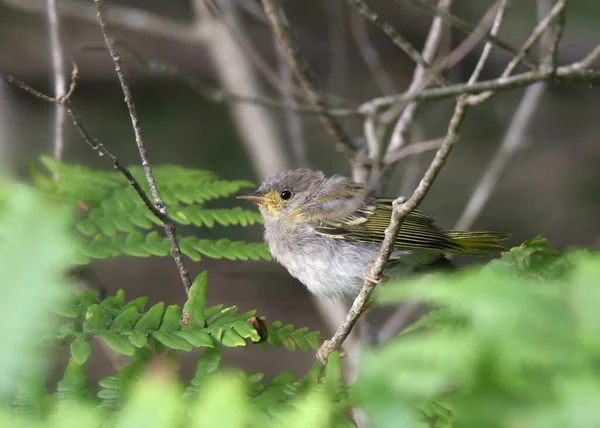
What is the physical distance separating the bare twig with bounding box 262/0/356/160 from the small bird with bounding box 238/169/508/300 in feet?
0.92

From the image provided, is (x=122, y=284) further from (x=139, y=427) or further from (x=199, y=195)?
(x=139, y=427)

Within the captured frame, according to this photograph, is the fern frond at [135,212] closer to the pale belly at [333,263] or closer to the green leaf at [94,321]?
the green leaf at [94,321]

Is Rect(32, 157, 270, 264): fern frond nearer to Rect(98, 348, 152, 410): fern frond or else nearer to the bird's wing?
Rect(98, 348, 152, 410): fern frond

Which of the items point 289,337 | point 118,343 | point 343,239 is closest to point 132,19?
point 343,239

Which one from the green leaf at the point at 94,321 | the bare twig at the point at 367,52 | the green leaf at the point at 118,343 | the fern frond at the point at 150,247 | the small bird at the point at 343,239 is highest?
the bare twig at the point at 367,52

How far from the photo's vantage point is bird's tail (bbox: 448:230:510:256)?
2.75m

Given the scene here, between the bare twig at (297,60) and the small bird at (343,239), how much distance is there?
0.28 m

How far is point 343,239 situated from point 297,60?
814mm

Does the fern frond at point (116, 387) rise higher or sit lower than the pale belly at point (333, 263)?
lower

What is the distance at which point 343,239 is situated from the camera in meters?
3.22

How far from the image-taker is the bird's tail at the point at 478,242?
2.75 m

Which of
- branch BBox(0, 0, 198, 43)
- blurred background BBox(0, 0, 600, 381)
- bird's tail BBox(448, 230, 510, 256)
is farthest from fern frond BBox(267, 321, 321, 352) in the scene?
blurred background BBox(0, 0, 600, 381)

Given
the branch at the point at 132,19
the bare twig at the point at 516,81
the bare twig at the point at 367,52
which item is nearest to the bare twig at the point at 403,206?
the bare twig at the point at 516,81

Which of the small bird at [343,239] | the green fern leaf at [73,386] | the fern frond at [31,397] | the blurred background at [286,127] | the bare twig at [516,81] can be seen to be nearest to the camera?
the fern frond at [31,397]
